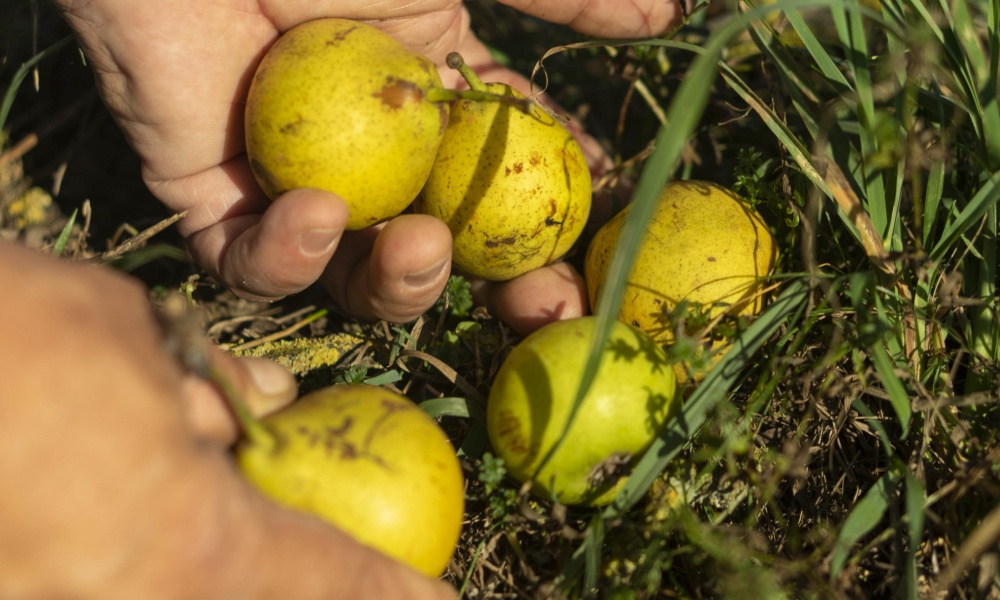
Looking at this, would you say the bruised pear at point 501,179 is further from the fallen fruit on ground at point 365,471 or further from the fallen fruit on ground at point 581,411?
the fallen fruit on ground at point 365,471

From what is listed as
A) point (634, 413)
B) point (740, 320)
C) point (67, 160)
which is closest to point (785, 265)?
point (740, 320)

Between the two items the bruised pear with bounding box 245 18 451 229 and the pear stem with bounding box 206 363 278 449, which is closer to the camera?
the pear stem with bounding box 206 363 278 449

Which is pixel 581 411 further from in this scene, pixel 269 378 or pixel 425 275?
pixel 269 378

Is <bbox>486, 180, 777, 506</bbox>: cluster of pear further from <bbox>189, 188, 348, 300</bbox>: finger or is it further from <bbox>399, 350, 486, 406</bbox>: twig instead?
<bbox>189, 188, 348, 300</bbox>: finger

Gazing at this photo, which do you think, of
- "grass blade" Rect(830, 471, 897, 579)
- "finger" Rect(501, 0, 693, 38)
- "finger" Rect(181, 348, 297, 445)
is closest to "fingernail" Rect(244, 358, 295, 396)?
"finger" Rect(181, 348, 297, 445)

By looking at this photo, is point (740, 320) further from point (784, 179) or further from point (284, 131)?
point (284, 131)

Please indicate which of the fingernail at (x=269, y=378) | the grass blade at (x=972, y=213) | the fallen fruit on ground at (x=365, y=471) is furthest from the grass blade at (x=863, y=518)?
the fingernail at (x=269, y=378)

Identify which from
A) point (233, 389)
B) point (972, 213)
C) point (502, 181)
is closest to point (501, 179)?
point (502, 181)
